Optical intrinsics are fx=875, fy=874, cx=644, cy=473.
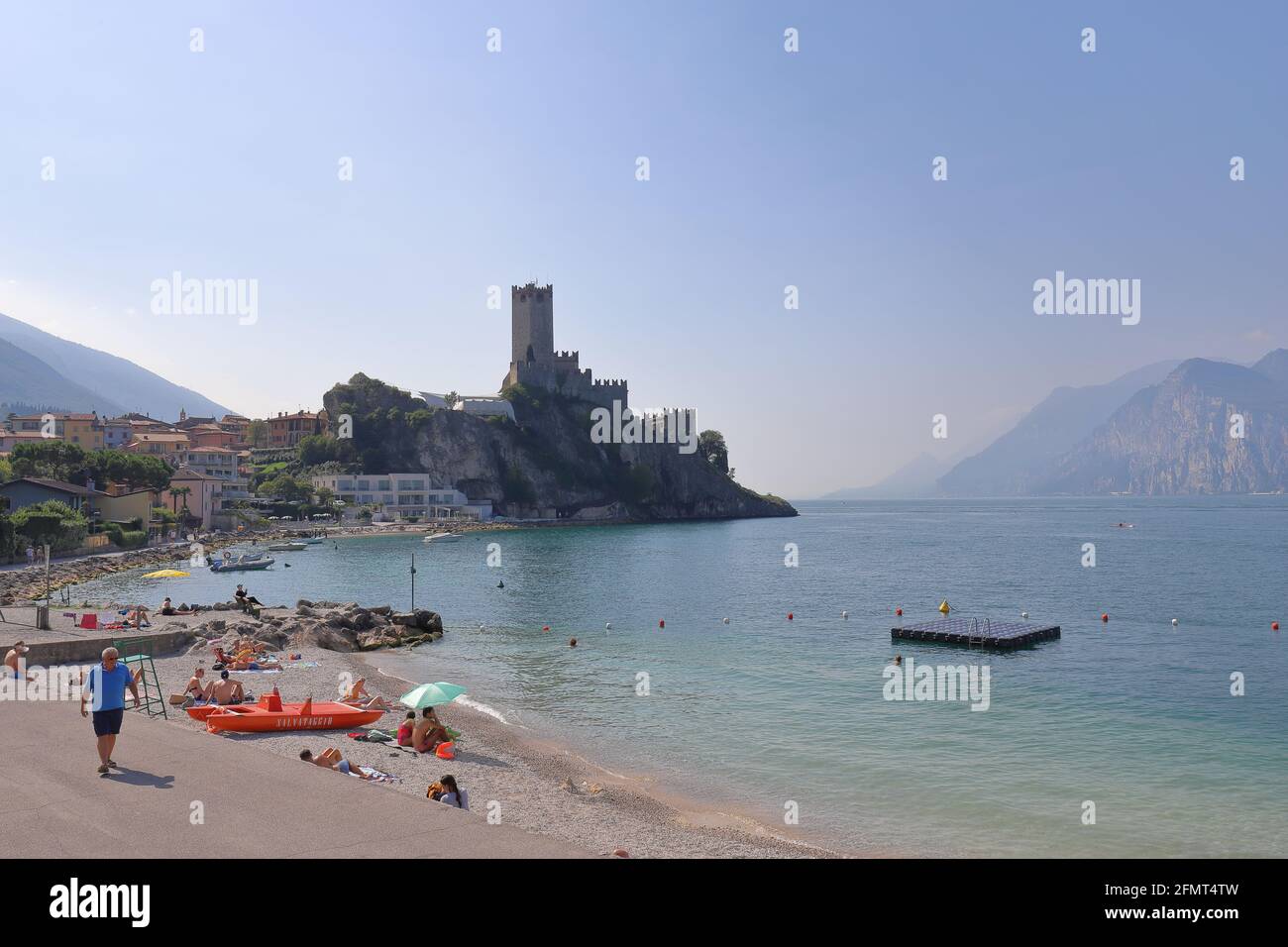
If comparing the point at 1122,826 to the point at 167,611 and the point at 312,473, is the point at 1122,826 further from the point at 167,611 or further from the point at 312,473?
the point at 312,473

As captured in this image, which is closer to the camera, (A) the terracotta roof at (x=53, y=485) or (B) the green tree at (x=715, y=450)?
(A) the terracotta roof at (x=53, y=485)

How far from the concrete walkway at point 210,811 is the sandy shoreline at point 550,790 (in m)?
0.85

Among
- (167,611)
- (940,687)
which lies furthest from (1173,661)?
(167,611)

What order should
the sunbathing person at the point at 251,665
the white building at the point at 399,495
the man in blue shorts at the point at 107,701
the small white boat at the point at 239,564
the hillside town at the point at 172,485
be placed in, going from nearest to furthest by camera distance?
the man in blue shorts at the point at 107,701 → the sunbathing person at the point at 251,665 → the hillside town at the point at 172,485 → the small white boat at the point at 239,564 → the white building at the point at 399,495

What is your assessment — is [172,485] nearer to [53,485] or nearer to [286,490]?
[53,485]

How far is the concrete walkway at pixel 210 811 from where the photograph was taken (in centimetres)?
878

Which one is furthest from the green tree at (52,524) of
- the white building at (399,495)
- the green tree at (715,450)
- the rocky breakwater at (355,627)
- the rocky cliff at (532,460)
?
the green tree at (715,450)

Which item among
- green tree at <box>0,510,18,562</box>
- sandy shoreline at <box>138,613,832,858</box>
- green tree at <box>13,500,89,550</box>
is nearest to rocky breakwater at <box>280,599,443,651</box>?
sandy shoreline at <box>138,613,832,858</box>

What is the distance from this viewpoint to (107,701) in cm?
1136

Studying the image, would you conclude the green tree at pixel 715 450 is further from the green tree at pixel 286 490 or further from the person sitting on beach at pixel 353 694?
the person sitting on beach at pixel 353 694

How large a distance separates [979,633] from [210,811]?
113 ft

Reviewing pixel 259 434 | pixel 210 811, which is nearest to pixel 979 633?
pixel 210 811

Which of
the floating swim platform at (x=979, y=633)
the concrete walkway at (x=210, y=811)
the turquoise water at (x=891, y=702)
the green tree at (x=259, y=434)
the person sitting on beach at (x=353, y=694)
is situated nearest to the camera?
the concrete walkway at (x=210, y=811)
